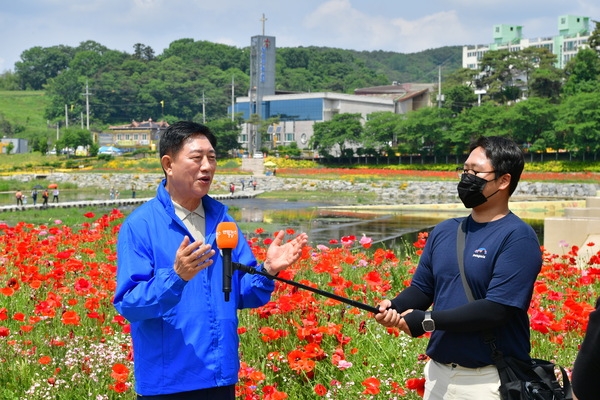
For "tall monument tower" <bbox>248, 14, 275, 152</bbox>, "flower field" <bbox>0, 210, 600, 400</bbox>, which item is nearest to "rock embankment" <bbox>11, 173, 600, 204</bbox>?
"tall monument tower" <bbox>248, 14, 275, 152</bbox>

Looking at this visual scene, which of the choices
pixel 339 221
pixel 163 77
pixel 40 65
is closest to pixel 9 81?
pixel 40 65

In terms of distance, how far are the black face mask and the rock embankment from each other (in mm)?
34827

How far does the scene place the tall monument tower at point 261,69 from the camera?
8406cm

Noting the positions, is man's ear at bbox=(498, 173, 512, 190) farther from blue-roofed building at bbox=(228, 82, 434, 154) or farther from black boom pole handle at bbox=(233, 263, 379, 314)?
blue-roofed building at bbox=(228, 82, 434, 154)

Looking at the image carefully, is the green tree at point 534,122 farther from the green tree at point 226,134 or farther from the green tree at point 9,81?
the green tree at point 9,81

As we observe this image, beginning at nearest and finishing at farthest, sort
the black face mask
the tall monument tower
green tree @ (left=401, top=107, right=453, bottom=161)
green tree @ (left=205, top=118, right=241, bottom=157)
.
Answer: the black face mask
green tree @ (left=401, top=107, right=453, bottom=161)
green tree @ (left=205, top=118, right=241, bottom=157)
the tall monument tower

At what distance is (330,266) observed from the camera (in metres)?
6.93

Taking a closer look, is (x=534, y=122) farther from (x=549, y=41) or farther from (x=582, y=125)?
(x=549, y=41)

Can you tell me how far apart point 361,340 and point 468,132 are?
5328cm

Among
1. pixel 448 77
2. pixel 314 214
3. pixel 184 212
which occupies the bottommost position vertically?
pixel 314 214

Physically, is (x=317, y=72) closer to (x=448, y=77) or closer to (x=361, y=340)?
(x=448, y=77)

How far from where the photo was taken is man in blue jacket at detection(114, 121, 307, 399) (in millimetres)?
3361

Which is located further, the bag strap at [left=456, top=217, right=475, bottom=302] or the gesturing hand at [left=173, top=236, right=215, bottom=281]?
the bag strap at [left=456, top=217, right=475, bottom=302]

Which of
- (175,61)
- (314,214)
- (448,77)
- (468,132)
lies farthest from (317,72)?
(314,214)
